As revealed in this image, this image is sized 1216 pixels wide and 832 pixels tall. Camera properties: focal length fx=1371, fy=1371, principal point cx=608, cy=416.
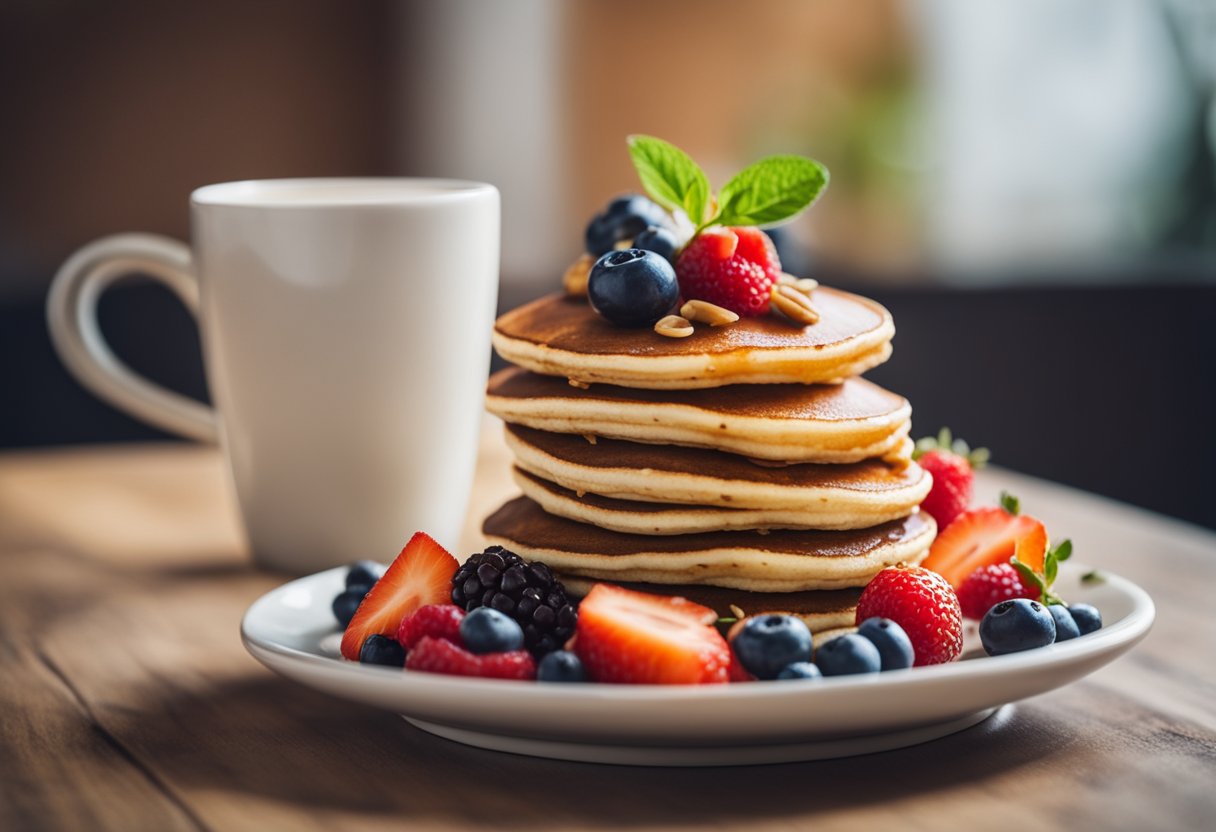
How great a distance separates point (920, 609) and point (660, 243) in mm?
356

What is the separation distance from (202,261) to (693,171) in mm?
521

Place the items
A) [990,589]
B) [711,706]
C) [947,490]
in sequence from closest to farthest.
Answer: [711,706] < [990,589] < [947,490]

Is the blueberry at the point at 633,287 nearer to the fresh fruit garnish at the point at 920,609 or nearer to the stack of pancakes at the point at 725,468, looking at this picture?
the stack of pancakes at the point at 725,468

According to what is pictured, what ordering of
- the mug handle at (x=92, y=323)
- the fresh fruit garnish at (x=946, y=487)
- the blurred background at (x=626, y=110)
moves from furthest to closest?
1. the blurred background at (x=626, y=110)
2. the mug handle at (x=92, y=323)
3. the fresh fruit garnish at (x=946, y=487)

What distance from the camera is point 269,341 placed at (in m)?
1.31

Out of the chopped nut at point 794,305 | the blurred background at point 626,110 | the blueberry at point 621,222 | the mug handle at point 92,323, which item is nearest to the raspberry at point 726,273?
the chopped nut at point 794,305

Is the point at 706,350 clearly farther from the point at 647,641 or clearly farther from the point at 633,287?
the point at 647,641

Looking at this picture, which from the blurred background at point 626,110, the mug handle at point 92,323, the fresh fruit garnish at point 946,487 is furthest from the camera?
the blurred background at point 626,110

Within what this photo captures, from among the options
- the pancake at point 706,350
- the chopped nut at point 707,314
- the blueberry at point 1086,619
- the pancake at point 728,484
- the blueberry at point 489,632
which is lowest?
the blueberry at point 1086,619

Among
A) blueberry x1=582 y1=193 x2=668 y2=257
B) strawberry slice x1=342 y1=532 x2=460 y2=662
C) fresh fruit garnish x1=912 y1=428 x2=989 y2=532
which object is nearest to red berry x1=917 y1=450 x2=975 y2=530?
fresh fruit garnish x1=912 y1=428 x2=989 y2=532

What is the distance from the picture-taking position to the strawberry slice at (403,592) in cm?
96

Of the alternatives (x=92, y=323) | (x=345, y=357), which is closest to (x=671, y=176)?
(x=345, y=357)

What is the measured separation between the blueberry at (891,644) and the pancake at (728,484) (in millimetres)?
120

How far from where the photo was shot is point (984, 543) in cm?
109
